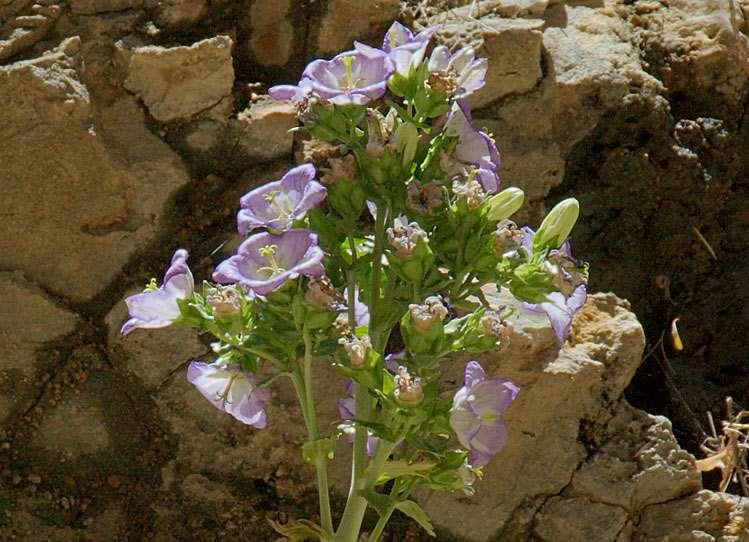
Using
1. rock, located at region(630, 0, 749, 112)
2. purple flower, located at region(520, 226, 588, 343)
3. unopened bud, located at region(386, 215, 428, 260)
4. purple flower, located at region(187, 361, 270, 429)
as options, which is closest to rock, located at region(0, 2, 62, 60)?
purple flower, located at region(187, 361, 270, 429)

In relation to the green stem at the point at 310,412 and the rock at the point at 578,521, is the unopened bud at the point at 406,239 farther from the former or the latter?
the rock at the point at 578,521

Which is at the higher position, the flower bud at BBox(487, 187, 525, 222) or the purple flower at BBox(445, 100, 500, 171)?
the purple flower at BBox(445, 100, 500, 171)

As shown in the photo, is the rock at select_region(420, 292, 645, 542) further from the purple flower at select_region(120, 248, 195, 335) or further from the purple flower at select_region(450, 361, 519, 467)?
the purple flower at select_region(120, 248, 195, 335)

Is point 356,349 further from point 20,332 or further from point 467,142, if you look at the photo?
point 20,332

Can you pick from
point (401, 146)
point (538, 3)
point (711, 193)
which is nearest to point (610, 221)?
point (711, 193)

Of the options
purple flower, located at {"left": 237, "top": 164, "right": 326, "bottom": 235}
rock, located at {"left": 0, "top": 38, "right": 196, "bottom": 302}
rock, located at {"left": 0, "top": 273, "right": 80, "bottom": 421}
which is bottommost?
rock, located at {"left": 0, "top": 273, "right": 80, "bottom": 421}

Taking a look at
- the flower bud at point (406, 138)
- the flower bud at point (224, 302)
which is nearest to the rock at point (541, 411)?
the flower bud at point (406, 138)

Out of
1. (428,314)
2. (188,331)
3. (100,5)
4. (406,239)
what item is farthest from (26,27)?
(428,314)
